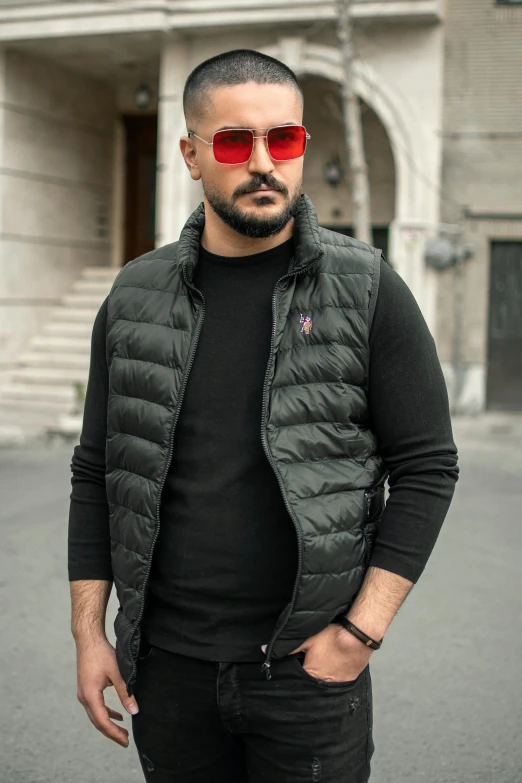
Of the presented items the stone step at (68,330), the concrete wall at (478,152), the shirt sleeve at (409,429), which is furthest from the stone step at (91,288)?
the shirt sleeve at (409,429)

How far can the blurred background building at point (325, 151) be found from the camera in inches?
513

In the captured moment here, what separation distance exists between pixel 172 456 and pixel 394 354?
52 cm

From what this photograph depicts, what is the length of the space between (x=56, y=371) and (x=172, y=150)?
364 centimetres

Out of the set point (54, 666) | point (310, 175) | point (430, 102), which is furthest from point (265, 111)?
point (310, 175)

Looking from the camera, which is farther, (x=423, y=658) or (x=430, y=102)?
(x=430, y=102)

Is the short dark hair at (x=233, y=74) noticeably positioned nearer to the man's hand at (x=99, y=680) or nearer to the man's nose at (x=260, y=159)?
the man's nose at (x=260, y=159)

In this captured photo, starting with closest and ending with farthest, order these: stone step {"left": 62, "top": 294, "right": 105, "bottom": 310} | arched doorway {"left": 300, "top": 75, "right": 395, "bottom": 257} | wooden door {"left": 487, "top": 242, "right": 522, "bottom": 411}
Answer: wooden door {"left": 487, "top": 242, "right": 522, "bottom": 411}, stone step {"left": 62, "top": 294, "right": 105, "bottom": 310}, arched doorway {"left": 300, "top": 75, "right": 395, "bottom": 257}

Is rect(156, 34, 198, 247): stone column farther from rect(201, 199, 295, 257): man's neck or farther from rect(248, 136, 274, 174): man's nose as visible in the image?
rect(248, 136, 274, 174): man's nose

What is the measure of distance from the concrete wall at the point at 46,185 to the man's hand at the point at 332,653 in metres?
12.6

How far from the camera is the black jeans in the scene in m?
1.90

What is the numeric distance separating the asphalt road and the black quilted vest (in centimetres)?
199

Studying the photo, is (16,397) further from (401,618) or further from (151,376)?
(151,376)

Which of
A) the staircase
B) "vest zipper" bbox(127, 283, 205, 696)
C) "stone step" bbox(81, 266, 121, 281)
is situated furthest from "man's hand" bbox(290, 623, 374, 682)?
"stone step" bbox(81, 266, 121, 281)

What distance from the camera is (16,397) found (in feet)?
42.6
